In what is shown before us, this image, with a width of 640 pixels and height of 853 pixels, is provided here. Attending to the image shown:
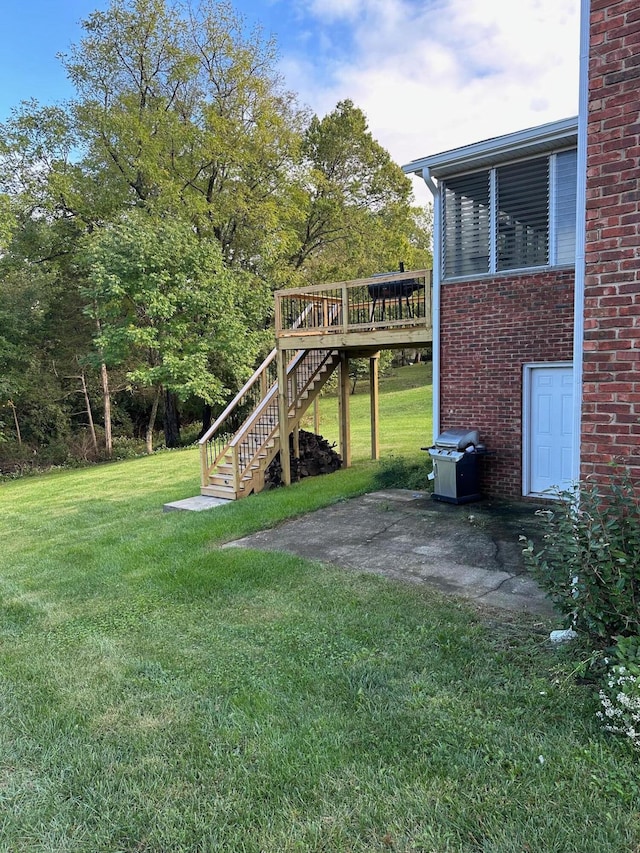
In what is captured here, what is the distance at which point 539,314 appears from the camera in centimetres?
763

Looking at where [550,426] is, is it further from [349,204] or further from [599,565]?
[349,204]

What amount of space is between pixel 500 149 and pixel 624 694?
22.4ft

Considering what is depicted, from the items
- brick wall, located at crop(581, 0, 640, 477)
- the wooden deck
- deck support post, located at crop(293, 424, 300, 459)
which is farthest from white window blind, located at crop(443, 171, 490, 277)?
brick wall, located at crop(581, 0, 640, 477)

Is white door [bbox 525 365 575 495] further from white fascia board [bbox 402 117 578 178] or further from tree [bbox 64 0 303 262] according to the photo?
tree [bbox 64 0 303 262]

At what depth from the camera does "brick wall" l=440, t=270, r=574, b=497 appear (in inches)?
297

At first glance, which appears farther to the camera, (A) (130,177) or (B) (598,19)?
(A) (130,177)

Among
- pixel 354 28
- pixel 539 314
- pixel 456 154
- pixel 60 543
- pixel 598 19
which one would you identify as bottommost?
pixel 60 543

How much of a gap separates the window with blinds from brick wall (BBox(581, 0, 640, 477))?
13.0ft

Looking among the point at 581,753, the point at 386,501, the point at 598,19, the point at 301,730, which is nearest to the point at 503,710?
the point at 581,753

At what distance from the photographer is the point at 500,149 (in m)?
7.34

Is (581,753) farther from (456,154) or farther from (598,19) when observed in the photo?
(456,154)

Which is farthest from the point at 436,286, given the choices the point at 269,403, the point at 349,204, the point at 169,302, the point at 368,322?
the point at 349,204

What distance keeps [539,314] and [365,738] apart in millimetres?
6324

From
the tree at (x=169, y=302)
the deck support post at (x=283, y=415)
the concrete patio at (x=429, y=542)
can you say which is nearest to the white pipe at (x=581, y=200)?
the concrete patio at (x=429, y=542)
